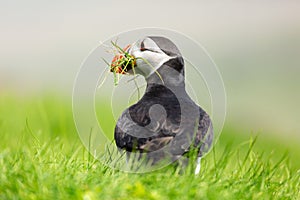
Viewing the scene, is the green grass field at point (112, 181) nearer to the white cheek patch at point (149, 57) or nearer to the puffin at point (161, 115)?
the puffin at point (161, 115)

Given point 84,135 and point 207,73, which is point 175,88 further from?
point 84,135

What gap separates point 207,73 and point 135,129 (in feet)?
2.58

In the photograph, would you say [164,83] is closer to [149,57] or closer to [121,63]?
[149,57]

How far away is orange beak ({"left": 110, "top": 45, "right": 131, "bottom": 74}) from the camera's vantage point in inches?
214

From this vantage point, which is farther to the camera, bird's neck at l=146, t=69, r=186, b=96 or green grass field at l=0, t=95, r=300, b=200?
bird's neck at l=146, t=69, r=186, b=96

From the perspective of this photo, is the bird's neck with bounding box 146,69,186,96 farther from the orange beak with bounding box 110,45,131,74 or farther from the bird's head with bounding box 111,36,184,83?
the orange beak with bounding box 110,45,131,74

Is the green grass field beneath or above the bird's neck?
beneath

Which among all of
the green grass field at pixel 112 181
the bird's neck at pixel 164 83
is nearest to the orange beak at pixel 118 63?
the bird's neck at pixel 164 83

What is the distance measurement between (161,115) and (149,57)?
18.4 inches

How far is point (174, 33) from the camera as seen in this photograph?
5512mm

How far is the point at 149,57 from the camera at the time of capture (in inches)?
211

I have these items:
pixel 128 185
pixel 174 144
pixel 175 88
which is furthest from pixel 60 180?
pixel 175 88

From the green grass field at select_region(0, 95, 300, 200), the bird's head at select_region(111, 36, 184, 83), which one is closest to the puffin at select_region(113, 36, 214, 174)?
the bird's head at select_region(111, 36, 184, 83)

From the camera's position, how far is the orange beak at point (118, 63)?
543 centimetres
